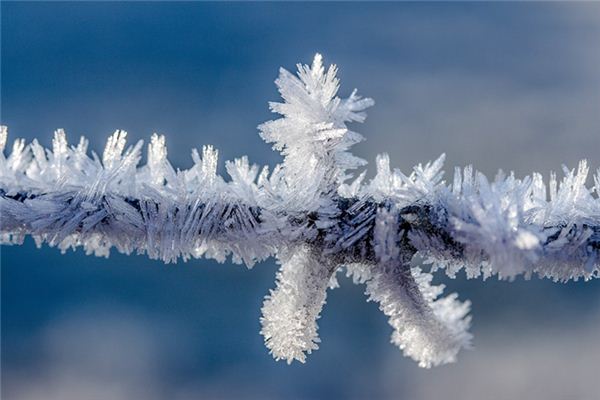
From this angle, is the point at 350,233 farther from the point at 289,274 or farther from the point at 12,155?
the point at 12,155

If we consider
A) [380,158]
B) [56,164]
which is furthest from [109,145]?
[380,158]

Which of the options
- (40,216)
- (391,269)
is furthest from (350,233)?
(40,216)

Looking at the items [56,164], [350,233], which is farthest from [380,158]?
[56,164]

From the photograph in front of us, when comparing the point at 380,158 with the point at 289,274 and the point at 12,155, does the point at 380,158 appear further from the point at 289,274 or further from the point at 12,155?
the point at 12,155

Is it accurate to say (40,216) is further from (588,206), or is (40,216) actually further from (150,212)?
(588,206)
